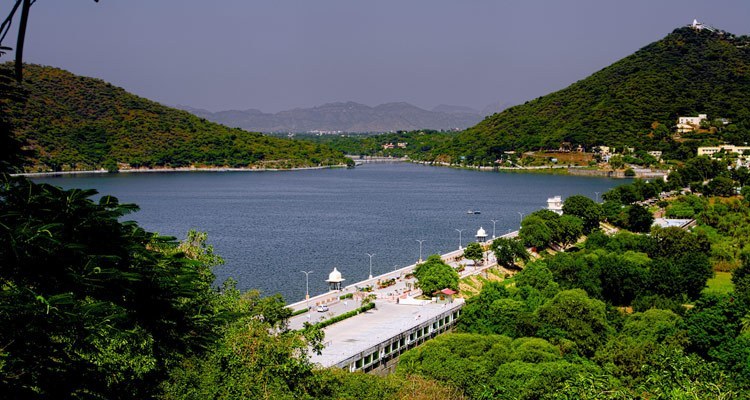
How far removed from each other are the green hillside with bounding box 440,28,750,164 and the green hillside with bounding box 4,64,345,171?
29778 mm

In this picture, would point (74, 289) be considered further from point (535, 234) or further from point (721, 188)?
point (721, 188)

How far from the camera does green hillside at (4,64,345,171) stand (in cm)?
10631

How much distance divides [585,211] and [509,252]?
38.2ft

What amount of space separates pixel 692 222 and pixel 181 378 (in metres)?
41.1

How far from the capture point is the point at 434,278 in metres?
26.9

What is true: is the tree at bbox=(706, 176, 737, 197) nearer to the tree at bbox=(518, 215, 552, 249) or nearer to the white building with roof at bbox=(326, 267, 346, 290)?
the tree at bbox=(518, 215, 552, 249)

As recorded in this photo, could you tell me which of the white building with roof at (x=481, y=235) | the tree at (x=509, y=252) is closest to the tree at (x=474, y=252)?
the tree at (x=509, y=252)

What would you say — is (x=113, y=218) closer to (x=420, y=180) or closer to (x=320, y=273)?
(x=320, y=273)

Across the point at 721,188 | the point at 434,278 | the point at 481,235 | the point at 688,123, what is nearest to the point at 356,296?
the point at 434,278

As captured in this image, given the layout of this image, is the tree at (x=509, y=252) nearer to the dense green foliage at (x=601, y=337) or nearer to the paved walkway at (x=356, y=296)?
the paved walkway at (x=356, y=296)

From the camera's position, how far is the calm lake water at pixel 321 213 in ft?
117

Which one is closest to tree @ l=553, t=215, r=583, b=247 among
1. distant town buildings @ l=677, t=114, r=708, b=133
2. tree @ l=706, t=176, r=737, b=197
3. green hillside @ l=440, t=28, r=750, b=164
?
tree @ l=706, t=176, r=737, b=197

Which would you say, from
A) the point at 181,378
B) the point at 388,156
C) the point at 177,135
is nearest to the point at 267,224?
the point at 181,378

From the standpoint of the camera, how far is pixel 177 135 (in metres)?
122
